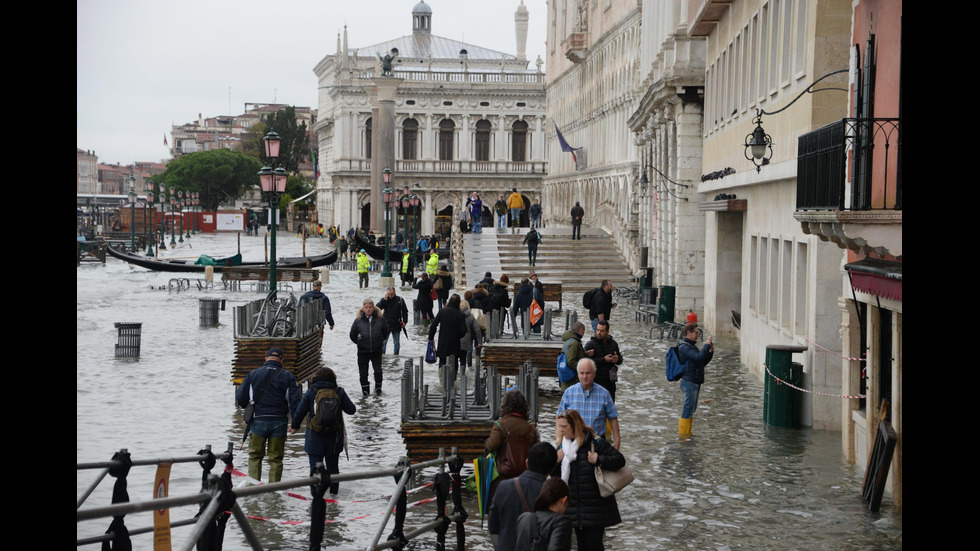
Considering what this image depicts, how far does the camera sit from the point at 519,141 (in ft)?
343

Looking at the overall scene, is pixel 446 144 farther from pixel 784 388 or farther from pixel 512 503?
pixel 512 503

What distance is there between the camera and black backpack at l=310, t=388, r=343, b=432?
12.6 meters

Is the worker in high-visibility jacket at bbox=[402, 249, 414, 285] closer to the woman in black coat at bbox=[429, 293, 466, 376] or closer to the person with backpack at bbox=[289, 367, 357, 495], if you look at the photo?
the woman in black coat at bbox=[429, 293, 466, 376]

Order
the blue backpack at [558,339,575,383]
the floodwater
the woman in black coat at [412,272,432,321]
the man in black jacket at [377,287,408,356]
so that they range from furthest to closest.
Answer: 1. the woman in black coat at [412,272,432,321]
2. the man in black jacket at [377,287,408,356]
3. the blue backpack at [558,339,575,383]
4. the floodwater

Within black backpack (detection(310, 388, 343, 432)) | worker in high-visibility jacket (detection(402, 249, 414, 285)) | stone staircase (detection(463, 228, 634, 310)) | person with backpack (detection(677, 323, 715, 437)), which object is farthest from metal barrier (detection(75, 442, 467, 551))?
worker in high-visibility jacket (detection(402, 249, 414, 285))

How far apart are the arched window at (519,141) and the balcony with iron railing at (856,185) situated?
9086cm

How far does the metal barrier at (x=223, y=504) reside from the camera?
634 centimetres

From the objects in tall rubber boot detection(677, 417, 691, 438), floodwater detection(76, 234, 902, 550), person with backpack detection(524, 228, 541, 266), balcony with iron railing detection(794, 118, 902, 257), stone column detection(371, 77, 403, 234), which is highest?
stone column detection(371, 77, 403, 234)

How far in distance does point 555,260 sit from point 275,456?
1338 inches

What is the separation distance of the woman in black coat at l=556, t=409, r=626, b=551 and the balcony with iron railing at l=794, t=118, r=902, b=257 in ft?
11.1

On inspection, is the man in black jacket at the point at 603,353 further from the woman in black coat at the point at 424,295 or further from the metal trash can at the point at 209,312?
the metal trash can at the point at 209,312

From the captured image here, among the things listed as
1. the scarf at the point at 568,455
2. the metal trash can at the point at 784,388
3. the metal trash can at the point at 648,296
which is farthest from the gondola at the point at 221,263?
the scarf at the point at 568,455

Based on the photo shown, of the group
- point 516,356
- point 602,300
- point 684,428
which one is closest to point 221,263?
point 602,300
